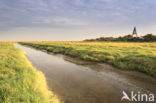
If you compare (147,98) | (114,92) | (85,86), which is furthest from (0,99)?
(147,98)


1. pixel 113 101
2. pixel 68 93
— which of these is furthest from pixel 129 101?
pixel 68 93

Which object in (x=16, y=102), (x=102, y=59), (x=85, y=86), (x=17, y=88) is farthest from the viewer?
(x=102, y=59)

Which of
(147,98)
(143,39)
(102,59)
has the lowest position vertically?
(147,98)

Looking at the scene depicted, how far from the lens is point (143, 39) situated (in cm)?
5716

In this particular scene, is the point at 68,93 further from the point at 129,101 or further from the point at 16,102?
the point at 129,101

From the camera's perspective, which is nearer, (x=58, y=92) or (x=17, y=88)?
(x=17, y=88)

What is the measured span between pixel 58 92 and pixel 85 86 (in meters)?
1.89

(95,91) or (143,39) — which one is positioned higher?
(143,39)

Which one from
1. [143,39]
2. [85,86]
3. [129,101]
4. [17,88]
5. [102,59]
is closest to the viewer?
[17,88]

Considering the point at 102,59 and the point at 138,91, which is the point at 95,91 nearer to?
the point at 138,91

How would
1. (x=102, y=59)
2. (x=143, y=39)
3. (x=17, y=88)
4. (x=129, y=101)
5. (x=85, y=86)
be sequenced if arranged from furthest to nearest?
(x=143, y=39) < (x=102, y=59) < (x=85, y=86) < (x=129, y=101) < (x=17, y=88)

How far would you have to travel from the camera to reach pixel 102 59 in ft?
44.9

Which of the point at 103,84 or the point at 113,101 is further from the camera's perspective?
the point at 103,84

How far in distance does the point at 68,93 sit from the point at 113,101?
2492 mm
